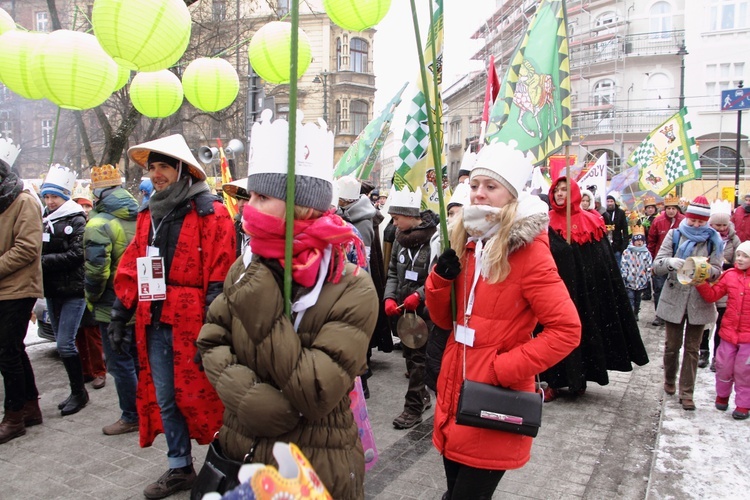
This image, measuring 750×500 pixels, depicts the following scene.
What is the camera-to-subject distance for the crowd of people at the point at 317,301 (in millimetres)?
2031

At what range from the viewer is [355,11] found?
4.65 m

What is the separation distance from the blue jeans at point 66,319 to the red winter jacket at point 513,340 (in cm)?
399

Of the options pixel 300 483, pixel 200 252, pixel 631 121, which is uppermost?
pixel 631 121

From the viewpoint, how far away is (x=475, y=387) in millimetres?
2631

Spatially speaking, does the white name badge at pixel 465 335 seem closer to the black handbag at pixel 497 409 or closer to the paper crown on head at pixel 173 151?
the black handbag at pixel 497 409

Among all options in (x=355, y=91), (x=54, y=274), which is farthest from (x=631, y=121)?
(x=54, y=274)

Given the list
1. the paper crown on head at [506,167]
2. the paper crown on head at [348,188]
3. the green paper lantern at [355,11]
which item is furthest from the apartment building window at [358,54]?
the paper crown on head at [506,167]

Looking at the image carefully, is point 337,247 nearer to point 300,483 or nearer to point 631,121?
point 300,483

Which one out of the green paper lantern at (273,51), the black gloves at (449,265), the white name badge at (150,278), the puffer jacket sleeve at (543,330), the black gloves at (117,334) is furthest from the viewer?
the green paper lantern at (273,51)

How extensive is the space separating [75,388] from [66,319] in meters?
0.67

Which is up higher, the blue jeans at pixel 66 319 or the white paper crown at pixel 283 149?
the white paper crown at pixel 283 149

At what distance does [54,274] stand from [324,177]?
13.9 feet

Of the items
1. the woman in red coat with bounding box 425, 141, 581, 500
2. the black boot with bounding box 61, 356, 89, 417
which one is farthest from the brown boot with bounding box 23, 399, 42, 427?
the woman in red coat with bounding box 425, 141, 581, 500

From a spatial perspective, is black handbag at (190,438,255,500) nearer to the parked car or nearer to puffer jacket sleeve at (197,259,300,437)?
puffer jacket sleeve at (197,259,300,437)
